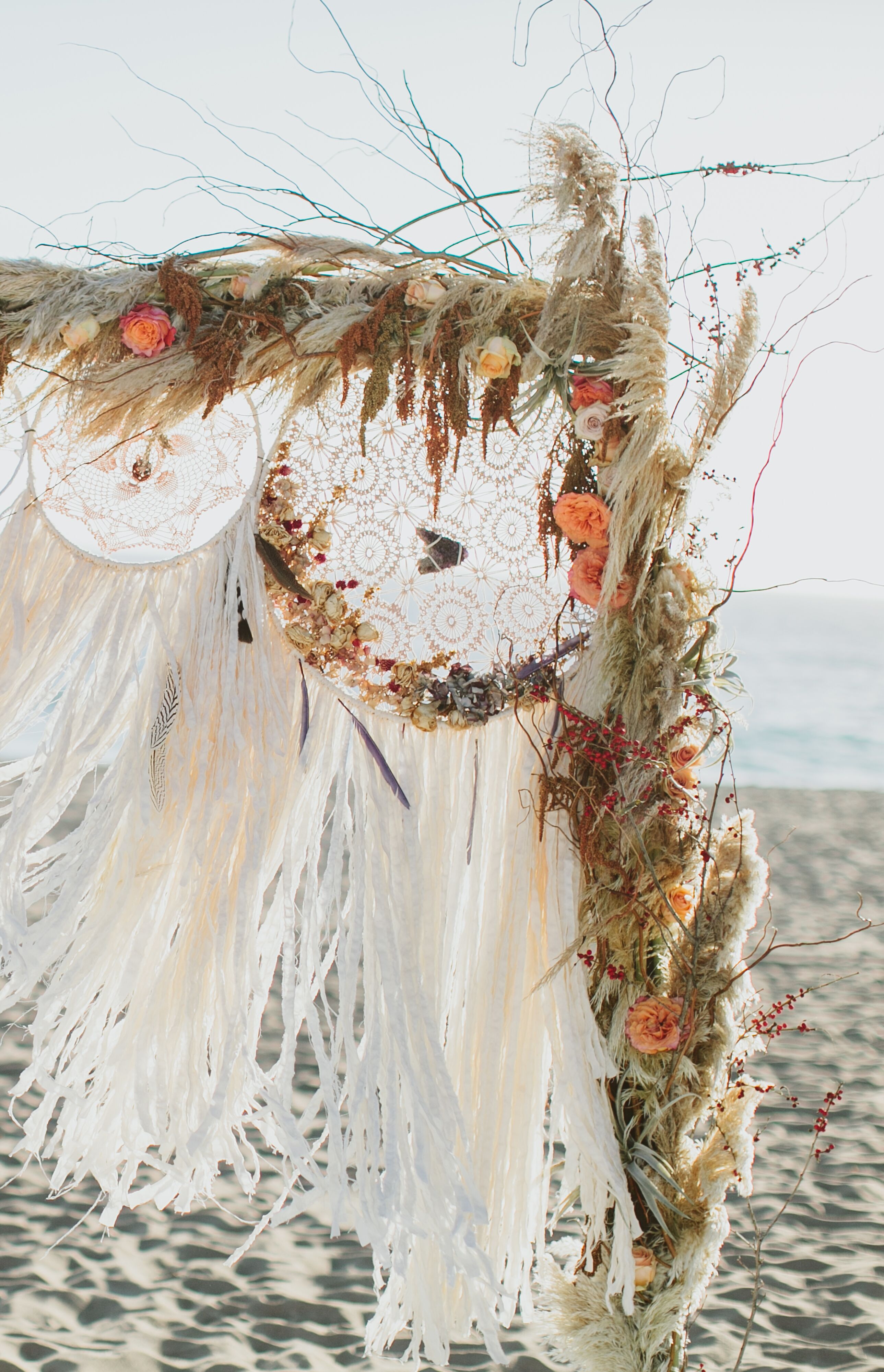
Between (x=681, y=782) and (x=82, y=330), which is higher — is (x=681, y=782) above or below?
below

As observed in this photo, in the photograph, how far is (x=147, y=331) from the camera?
1.67m

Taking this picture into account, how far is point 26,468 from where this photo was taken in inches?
71.9

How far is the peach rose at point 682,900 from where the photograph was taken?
164 cm

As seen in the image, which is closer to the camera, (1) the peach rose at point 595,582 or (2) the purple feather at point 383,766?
(1) the peach rose at point 595,582

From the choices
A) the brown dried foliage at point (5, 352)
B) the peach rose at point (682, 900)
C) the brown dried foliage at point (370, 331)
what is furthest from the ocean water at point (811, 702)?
the brown dried foliage at point (5, 352)

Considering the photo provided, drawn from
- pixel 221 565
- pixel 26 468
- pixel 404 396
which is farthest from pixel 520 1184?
pixel 26 468

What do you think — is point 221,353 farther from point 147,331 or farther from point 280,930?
point 280,930

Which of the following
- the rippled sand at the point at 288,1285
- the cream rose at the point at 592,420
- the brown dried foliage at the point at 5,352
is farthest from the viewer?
the rippled sand at the point at 288,1285

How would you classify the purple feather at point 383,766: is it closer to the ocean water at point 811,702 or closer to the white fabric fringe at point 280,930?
the white fabric fringe at point 280,930

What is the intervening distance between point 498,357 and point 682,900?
2.75 ft

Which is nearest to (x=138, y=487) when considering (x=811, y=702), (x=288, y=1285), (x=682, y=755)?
(x=682, y=755)

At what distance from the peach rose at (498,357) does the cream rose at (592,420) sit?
0.40 feet

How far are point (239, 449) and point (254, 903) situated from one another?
0.71m

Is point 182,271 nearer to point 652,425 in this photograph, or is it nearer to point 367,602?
point 367,602
